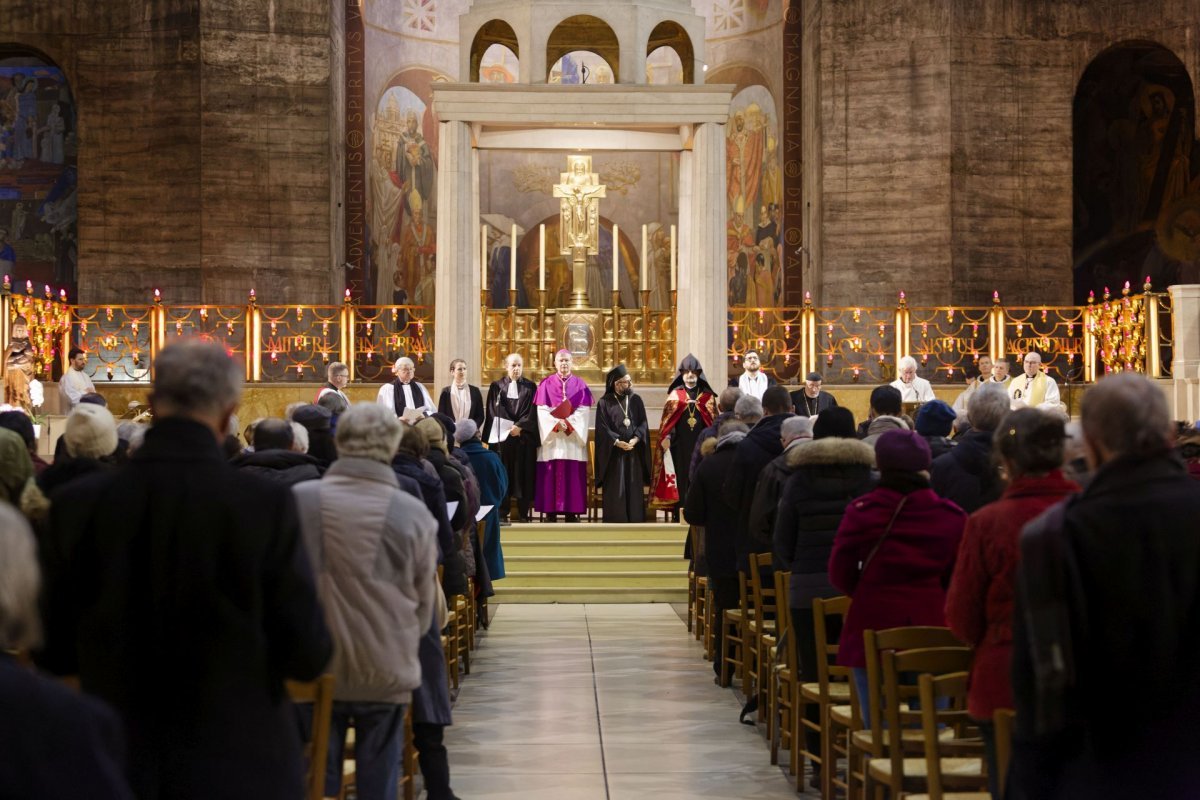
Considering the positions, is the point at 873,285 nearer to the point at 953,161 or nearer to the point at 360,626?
the point at 953,161

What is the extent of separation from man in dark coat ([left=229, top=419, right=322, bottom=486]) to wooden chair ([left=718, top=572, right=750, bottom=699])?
3.62 meters

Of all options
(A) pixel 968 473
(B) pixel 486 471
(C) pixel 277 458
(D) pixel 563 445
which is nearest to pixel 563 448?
(D) pixel 563 445

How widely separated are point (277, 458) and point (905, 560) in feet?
8.19

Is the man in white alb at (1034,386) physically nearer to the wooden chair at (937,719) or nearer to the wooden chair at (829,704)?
the wooden chair at (829,704)

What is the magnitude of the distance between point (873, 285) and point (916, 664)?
57.5 ft

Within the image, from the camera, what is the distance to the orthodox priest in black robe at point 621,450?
16453mm

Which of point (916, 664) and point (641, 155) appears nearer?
point (916, 664)

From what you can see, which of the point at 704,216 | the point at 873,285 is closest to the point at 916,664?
the point at 704,216

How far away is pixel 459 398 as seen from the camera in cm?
1650

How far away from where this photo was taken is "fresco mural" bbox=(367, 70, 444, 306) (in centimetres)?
2433

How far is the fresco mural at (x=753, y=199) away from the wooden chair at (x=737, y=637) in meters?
13.7

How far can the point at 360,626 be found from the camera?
16.8 ft

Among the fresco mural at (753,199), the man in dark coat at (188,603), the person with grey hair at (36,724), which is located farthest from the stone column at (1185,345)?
the person with grey hair at (36,724)

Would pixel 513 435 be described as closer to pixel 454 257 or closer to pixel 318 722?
pixel 454 257
